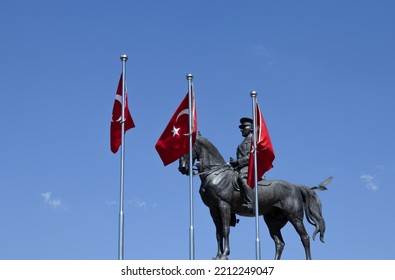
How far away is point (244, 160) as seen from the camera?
1320 inches

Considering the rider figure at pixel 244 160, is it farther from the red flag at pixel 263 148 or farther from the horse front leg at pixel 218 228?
the horse front leg at pixel 218 228

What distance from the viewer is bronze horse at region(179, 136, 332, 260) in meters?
32.9

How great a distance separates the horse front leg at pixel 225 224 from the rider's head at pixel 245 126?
3097 millimetres

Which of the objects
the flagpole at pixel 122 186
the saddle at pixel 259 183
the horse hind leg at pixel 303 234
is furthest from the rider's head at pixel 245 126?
the flagpole at pixel 122 186

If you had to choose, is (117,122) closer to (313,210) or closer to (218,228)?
(218,228)

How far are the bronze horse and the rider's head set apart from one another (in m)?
1.41

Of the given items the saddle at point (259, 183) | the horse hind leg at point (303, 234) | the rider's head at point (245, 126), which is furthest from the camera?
the rider's head at point (245, 126)

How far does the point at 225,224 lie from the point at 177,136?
343 cm

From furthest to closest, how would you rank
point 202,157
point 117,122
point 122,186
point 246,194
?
1. point 202,157
2. point 246,194
3. point 117,122
4. point 122,186

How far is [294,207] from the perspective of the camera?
33.9m

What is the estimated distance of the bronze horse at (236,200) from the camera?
3288 centimetres

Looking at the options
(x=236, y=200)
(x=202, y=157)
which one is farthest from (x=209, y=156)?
(x=236, y=200)

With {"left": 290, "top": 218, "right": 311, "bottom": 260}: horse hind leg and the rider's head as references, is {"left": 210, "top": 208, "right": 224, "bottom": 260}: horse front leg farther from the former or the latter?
the rider's head
